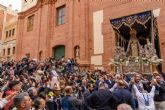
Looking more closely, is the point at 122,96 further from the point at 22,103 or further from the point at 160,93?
the point at 22,103

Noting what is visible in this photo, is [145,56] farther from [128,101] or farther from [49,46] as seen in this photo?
[49,46]

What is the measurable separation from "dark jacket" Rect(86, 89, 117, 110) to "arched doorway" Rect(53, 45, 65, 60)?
17.1 meters

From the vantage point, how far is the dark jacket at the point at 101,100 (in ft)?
19.0

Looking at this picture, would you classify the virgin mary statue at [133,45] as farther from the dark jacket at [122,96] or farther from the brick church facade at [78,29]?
the dark jacket at [122,96]

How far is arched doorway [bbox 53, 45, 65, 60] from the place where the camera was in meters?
23.0

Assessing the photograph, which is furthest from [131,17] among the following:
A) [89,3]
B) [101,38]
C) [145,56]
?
[89,3]

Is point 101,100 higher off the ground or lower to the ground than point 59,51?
lower

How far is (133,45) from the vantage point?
1680 centimetres

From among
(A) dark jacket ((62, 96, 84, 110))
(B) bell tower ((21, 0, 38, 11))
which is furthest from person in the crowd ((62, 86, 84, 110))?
(B) bell tower ((21, 0, 38, 11))

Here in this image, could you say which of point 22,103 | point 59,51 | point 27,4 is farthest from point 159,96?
point 27,4

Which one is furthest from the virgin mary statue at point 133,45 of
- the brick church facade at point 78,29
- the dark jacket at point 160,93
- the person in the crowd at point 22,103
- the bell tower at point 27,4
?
the bell tower at point 27,4

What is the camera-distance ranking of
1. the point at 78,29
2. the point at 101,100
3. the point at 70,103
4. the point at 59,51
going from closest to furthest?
the point at 101,100, the point at 70,103, the point at 78,29, the point at 59,51

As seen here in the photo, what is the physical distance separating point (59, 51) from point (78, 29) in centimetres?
316

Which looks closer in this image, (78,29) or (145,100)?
(145,100)
